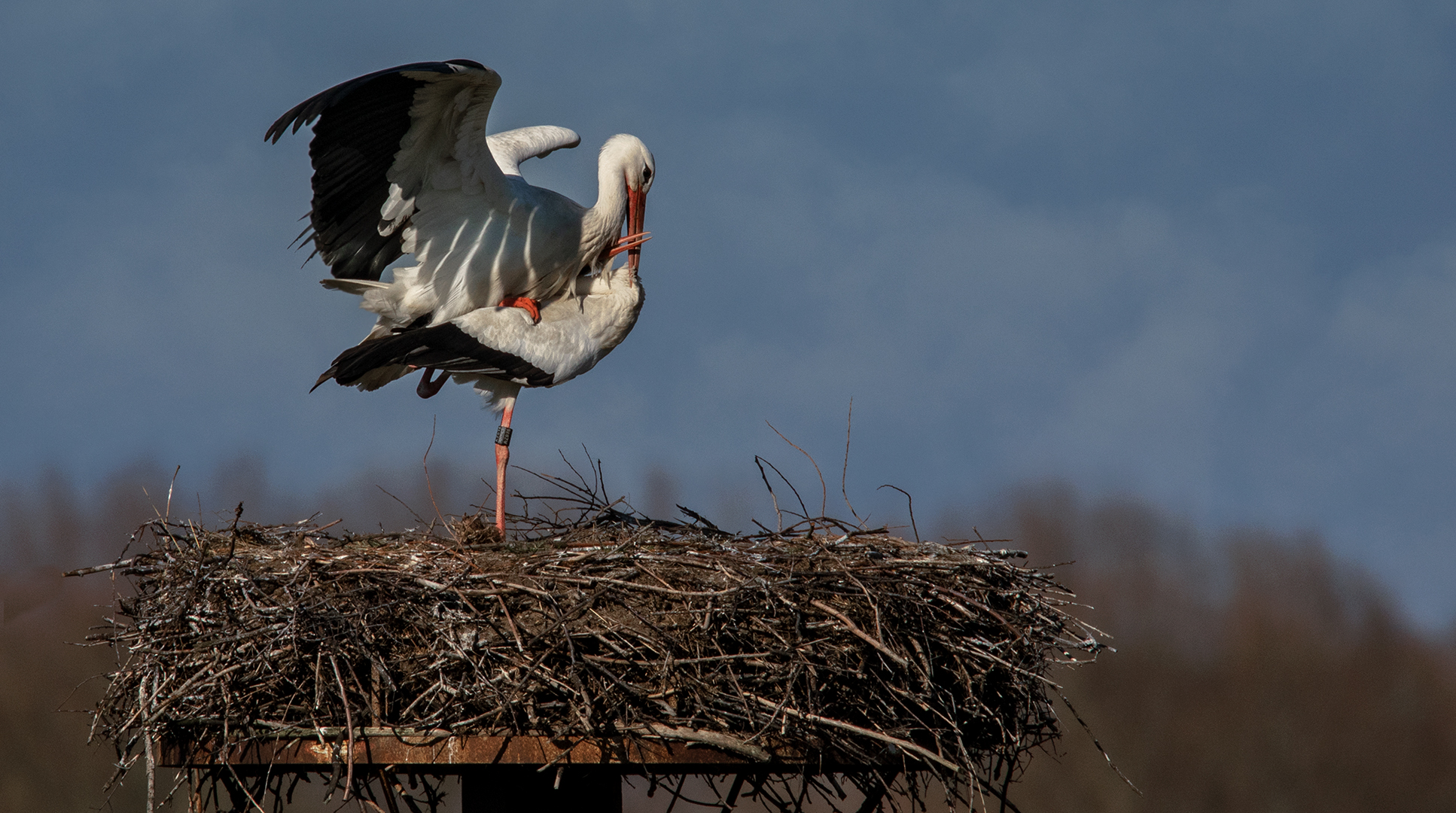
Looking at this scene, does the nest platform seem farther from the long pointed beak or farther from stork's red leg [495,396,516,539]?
the long pointed beak

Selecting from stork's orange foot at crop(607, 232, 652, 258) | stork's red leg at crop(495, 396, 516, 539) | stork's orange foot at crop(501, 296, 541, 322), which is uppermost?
stork's orange foot at crop(607, 232, 652, 258)

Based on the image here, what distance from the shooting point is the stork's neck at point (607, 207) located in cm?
566

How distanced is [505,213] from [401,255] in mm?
485

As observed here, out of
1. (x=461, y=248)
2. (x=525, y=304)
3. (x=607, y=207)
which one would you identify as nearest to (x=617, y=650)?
(x=525, y=304)

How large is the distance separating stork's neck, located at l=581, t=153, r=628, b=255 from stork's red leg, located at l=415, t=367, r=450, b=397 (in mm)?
861

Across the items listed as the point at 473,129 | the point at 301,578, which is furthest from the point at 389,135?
the point at 301,578

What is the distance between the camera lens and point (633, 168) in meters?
5.82

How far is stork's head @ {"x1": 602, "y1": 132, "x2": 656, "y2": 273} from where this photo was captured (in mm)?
5809

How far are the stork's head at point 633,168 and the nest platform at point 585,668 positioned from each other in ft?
7.35

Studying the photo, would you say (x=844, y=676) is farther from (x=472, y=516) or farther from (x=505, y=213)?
(x=505, y=213)

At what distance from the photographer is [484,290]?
17.9 feet

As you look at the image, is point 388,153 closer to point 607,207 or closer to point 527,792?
point 607,207

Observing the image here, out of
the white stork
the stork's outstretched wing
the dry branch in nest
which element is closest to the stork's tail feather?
A: the white stork

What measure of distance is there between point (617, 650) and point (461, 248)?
248 centimetres
